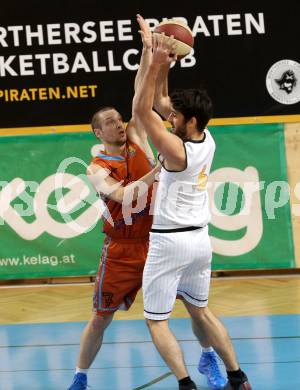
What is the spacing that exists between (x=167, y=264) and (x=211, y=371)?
3.77 feet

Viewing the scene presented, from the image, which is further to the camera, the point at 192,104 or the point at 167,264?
the point at 167,264

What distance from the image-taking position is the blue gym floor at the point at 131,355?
6309mm

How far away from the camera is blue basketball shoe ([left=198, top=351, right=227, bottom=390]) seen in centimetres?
611

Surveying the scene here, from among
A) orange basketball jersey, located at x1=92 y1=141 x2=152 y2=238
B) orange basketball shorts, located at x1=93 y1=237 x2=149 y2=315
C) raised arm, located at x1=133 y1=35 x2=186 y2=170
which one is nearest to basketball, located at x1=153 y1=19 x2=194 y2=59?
raised arm, located at x1=133 y1=35 x2=186 y2=170

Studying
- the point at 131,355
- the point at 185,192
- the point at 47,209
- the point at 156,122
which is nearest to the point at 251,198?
the point at 47,209

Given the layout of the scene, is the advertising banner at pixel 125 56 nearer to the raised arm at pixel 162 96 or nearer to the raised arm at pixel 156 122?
the raised arm at pixel 162 96

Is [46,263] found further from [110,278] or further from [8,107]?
[110,278]

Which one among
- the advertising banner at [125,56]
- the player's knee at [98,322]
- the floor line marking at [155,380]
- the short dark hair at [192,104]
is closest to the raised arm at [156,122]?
the short dark hair at [192,104]

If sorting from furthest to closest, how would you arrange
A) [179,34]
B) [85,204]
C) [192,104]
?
[85,204]
[179,34]
[192,104]

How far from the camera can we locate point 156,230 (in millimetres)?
5496

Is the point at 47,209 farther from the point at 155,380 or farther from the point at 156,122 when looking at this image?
the point at 156,122

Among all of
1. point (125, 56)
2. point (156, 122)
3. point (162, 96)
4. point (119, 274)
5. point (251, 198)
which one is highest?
point (125, 56)

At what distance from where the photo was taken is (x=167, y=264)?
17.8 ft

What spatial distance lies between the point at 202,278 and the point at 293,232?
4470mm
